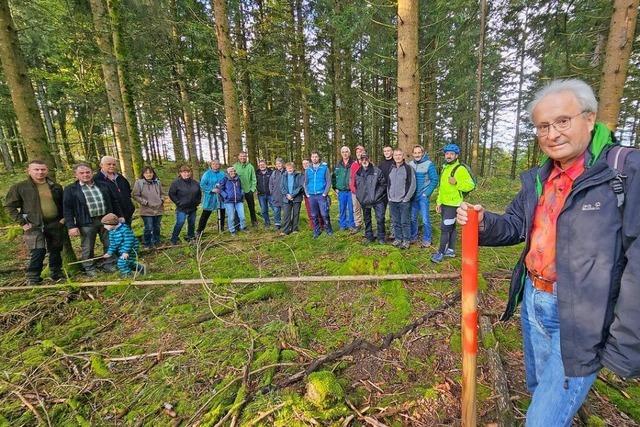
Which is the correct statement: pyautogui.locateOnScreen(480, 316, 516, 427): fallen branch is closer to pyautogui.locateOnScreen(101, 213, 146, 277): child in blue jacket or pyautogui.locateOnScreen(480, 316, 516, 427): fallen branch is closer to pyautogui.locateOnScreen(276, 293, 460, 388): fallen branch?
pyautogui.locateOnScreen(276, 293, 460, 388): fallen branch

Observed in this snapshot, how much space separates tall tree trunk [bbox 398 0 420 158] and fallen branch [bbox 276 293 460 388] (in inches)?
151

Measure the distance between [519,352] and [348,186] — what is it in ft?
17.3

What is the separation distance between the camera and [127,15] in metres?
9.96

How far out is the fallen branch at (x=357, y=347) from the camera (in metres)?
2.86

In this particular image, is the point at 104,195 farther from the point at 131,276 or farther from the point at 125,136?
the point at 125,136

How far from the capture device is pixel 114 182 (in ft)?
21.2

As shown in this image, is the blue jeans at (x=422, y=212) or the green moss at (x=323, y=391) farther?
the blue jeans at (x=422, y=212)

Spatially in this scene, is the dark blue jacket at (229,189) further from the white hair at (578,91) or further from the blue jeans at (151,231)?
the white hair at (578,91)

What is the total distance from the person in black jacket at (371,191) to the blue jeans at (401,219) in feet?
0.94

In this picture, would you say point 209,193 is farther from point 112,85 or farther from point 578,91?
point 578,91

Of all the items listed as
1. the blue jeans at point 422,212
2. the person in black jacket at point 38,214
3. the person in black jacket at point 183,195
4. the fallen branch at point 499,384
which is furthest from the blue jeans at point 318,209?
the person in black jacket at point 38,214

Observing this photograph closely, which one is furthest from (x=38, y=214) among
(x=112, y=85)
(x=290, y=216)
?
(x=112, y=85)

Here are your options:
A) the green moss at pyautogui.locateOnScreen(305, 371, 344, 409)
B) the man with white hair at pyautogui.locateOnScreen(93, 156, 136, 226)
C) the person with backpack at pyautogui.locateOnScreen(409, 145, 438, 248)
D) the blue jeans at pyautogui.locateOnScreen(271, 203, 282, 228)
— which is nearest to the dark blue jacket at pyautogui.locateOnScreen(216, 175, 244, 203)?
the blue jeans at pyautogui.locateOnScreen(271, 203, 282, 228)

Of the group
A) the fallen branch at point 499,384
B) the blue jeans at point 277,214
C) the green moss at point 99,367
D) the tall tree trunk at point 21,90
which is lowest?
the green moss at point 99,367
